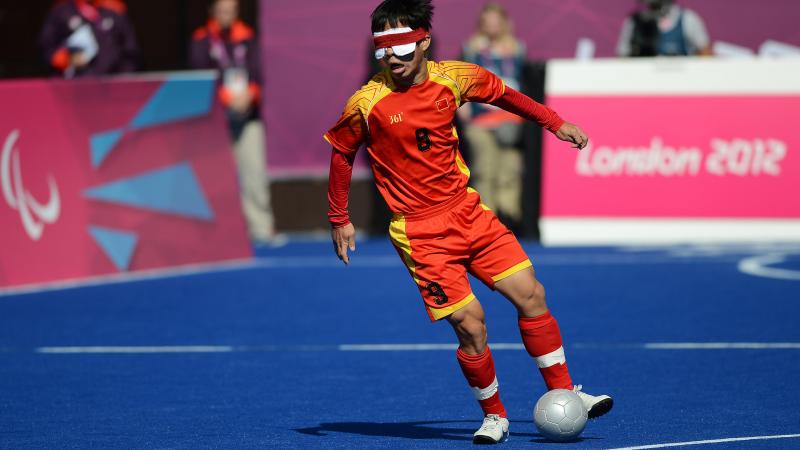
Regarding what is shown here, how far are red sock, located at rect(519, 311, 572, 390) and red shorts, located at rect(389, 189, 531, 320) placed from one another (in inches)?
9.5

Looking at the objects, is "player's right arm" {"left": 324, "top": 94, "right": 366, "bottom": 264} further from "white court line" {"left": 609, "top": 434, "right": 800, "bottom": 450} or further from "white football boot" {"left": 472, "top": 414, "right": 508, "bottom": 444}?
"white court line" {"left": 609, "top": 434, "right": 800, "bottom": 450}

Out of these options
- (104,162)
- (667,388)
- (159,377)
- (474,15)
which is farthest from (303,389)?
(474,15)

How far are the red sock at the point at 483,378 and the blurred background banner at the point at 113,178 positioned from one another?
647 cm

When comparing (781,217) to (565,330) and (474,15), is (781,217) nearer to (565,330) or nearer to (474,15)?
(474,15)

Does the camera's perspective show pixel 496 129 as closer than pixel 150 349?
No

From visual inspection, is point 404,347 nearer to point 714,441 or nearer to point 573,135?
point 573,135

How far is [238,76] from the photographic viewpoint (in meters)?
16.0

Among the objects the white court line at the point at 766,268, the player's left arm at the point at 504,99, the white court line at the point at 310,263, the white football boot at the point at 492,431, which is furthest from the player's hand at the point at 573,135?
the white court line at the point at 310,263

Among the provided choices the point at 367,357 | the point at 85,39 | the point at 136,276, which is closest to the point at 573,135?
the point at 367,357

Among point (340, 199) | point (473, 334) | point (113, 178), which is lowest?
point (113, 178)

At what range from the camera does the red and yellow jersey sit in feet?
22.0

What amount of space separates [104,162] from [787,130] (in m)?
6.44

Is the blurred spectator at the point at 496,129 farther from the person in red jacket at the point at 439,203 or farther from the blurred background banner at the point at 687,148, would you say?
the person in red jacket at the point at 439,203

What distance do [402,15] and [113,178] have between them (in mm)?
6871
